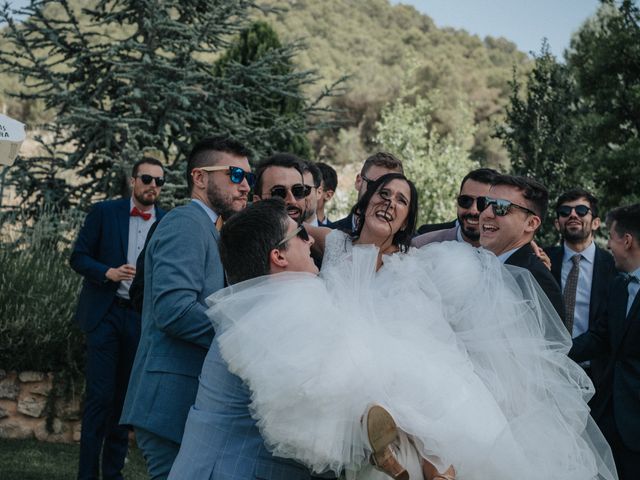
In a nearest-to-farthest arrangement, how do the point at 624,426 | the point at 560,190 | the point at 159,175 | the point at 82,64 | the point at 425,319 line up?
the point at 425,319, the point at 624,426, the point at 159,175, the point at 560,190, the point at 82,64

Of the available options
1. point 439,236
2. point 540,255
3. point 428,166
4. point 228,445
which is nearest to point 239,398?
point 228,445

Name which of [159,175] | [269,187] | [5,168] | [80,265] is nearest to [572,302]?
[269,187]

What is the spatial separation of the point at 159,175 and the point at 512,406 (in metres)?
4.33

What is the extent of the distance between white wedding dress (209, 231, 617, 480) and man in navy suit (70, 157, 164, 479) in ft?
11.1

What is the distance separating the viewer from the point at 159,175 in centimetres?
643

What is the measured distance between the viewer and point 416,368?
8.02 feet

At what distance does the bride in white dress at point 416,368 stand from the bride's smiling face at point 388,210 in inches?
46.5

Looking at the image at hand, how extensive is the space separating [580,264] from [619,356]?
176cm

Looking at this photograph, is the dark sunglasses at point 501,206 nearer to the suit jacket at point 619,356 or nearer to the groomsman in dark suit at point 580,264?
the suit jacket at point 619,356

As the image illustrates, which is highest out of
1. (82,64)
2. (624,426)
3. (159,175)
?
(82,64)

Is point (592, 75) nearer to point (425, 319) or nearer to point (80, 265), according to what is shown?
point (80, 265)

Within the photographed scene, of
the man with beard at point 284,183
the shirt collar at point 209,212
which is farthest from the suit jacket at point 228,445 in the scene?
the man with beard at point 284,183

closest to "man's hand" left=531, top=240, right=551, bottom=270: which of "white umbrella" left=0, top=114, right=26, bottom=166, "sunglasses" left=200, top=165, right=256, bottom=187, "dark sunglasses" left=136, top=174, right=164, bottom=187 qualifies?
"sunglasses" left=200, top=165, right=256, bottom=187

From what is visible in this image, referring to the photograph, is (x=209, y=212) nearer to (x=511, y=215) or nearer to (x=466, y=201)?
(x=511, y=215)
